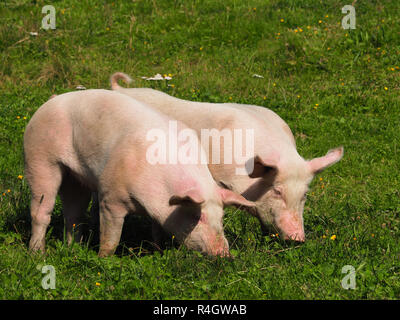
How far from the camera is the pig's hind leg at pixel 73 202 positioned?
6078 mm

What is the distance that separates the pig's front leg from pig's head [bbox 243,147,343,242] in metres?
1.22

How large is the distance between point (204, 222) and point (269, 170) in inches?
36.4

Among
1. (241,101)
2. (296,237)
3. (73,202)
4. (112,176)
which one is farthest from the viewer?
(241,101)

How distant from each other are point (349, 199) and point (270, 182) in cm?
134

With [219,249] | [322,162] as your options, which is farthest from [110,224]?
[322,162]

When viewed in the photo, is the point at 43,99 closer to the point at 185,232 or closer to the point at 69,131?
the point at 69,131

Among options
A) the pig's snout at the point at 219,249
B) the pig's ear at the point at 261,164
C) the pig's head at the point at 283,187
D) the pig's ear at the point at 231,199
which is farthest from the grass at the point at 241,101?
the pig's ear at the point at 261,164

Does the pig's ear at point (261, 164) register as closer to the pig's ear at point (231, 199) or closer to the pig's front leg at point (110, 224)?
the pig's ear at point (231, 199)

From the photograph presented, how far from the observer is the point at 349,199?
653 cm

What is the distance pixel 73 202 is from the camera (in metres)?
6.15

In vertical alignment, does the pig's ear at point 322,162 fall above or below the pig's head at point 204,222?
above

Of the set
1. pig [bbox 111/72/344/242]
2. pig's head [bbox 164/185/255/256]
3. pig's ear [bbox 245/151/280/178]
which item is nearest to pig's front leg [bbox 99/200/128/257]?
pig's head [bbox 164/185/255/256]

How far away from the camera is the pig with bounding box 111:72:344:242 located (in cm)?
549

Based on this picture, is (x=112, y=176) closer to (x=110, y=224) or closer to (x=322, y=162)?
(x=110, y=224)
